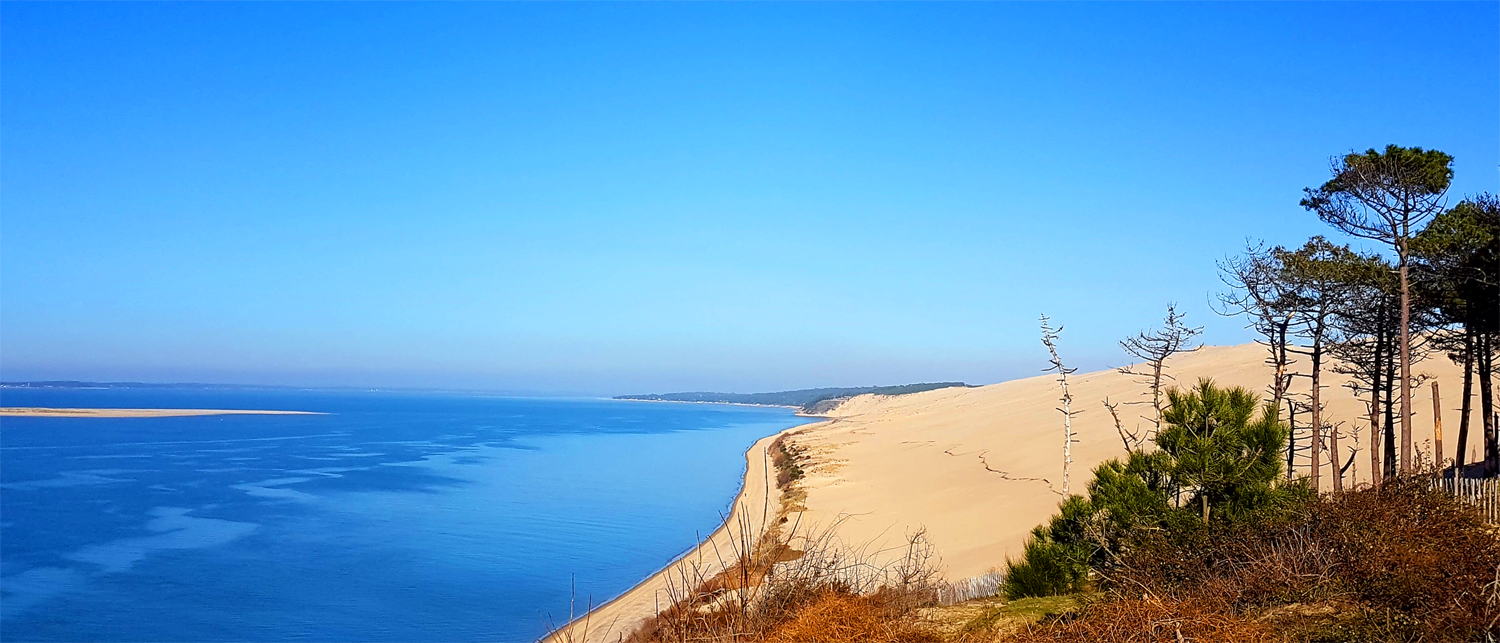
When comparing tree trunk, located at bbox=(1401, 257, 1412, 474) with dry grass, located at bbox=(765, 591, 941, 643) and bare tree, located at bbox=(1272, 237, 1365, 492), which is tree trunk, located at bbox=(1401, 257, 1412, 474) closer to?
bare tree, located at bbox=(1272, 237, 1365, 492)

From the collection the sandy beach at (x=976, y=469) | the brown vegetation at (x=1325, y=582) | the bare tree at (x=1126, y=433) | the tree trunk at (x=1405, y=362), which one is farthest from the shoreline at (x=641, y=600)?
the tree trunk at (x=1405, y=362)

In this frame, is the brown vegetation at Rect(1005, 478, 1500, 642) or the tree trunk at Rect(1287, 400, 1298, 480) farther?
the tree trunk at Rect(1287, 400, 1298, 480)

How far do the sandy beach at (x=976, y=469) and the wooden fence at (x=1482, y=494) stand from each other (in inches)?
182

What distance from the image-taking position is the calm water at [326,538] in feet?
82.7

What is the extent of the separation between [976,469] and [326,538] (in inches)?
1150

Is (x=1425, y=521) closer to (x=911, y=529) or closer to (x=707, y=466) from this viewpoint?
(x=911, y=529)

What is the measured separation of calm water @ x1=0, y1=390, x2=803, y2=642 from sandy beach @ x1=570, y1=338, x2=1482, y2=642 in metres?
3.62

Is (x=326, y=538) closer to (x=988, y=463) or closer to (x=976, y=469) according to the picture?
(x=976, y=469)

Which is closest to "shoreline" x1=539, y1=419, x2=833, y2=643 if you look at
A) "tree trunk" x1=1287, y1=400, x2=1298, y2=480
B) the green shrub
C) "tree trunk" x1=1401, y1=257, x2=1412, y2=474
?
the green shrub

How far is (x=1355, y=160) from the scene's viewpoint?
52.2 feet

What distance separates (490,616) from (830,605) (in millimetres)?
20510

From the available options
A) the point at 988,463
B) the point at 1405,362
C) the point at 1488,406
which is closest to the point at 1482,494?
the point at 1405,362

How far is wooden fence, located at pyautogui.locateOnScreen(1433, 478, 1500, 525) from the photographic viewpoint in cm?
1156

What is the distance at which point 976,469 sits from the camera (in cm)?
4594
